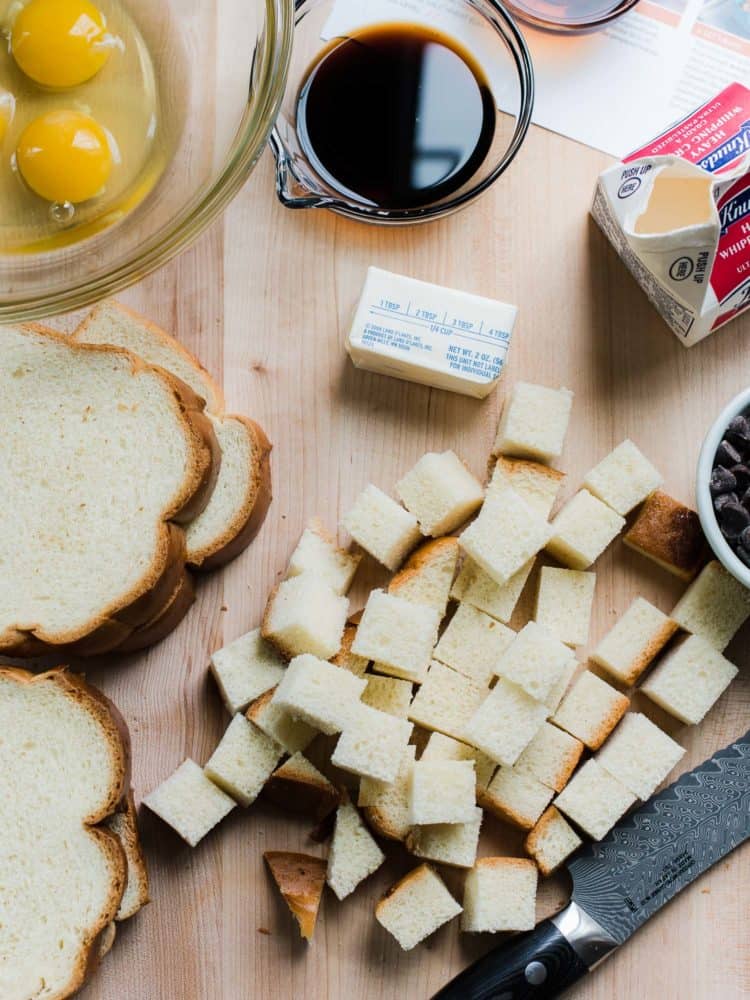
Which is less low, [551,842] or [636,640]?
[636,640]

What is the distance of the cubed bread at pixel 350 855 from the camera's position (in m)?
2.15

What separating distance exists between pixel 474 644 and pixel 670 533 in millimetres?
467

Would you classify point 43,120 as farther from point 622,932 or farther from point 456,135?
point 622,932

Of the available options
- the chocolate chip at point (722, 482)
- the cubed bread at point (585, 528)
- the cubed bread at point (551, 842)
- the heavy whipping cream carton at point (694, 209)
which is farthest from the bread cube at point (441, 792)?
the heavy whipping cream carton at point (694, 209)

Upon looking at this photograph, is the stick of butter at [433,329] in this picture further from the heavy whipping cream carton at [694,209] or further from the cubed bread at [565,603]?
the cubed bread at [565,603]

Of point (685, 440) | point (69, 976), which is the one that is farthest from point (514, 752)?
point (69, 976)

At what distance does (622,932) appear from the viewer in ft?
7.04

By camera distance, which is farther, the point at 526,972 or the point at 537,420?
the point at 537,420

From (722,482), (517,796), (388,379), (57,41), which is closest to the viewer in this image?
(57,41)

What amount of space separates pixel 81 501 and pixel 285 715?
0.59 m

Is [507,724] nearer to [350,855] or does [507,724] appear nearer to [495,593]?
[495,593]

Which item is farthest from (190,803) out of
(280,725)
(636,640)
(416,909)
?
(636,640)

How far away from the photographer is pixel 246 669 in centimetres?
220

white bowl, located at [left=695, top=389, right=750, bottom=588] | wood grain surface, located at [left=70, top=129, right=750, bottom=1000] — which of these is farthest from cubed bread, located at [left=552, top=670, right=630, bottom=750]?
white bowl, located at [left=695, top=389, right=750, bottom=588]
